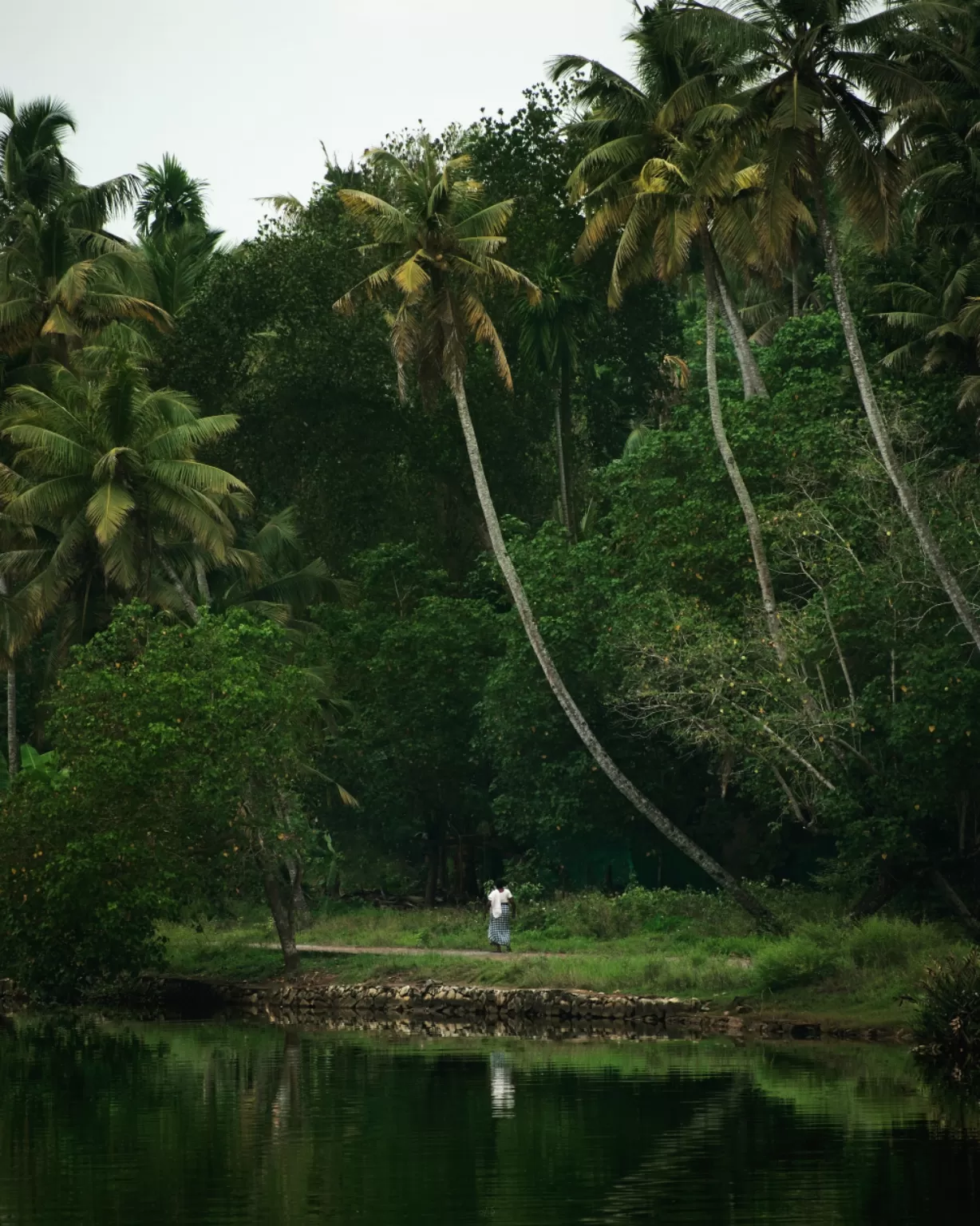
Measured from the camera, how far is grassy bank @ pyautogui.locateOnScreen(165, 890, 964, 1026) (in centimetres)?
2878

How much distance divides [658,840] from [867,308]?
→ 13.7 meters

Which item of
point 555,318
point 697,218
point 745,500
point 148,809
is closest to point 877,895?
point 745,500

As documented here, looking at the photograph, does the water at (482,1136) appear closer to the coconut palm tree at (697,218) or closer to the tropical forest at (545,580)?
the tropical forest at (545,580)

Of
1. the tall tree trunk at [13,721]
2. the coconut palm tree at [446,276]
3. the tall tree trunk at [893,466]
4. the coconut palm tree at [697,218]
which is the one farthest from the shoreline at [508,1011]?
the tall tree trunk at [13,721]

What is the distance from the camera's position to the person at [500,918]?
35.9 meters

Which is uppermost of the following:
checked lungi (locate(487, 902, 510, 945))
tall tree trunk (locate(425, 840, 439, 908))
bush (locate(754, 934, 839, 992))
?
tall tree trunk (locate(425, 840, 439, 908))

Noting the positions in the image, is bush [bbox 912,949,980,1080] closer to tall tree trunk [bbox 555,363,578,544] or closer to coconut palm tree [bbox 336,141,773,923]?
coconut palm tree [bbox 336,141,773,923]

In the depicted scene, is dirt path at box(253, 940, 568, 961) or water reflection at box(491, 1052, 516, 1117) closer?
water reflection at box(491, 1052, 516, 1117)

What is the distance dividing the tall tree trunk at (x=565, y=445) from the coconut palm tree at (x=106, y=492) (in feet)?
40.4

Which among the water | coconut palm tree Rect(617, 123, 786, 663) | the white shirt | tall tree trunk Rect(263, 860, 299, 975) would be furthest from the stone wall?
coconut palm tree Rect(617, 123, 786, 663)

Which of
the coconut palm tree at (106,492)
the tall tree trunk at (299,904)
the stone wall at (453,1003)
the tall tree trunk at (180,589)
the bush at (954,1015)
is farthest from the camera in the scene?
the tall tree trunk at (180,589)

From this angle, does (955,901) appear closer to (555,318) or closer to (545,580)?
(545,580)

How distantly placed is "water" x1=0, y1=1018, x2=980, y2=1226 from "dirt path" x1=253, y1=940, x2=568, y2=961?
6.53m

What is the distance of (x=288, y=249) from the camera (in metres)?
52.7
